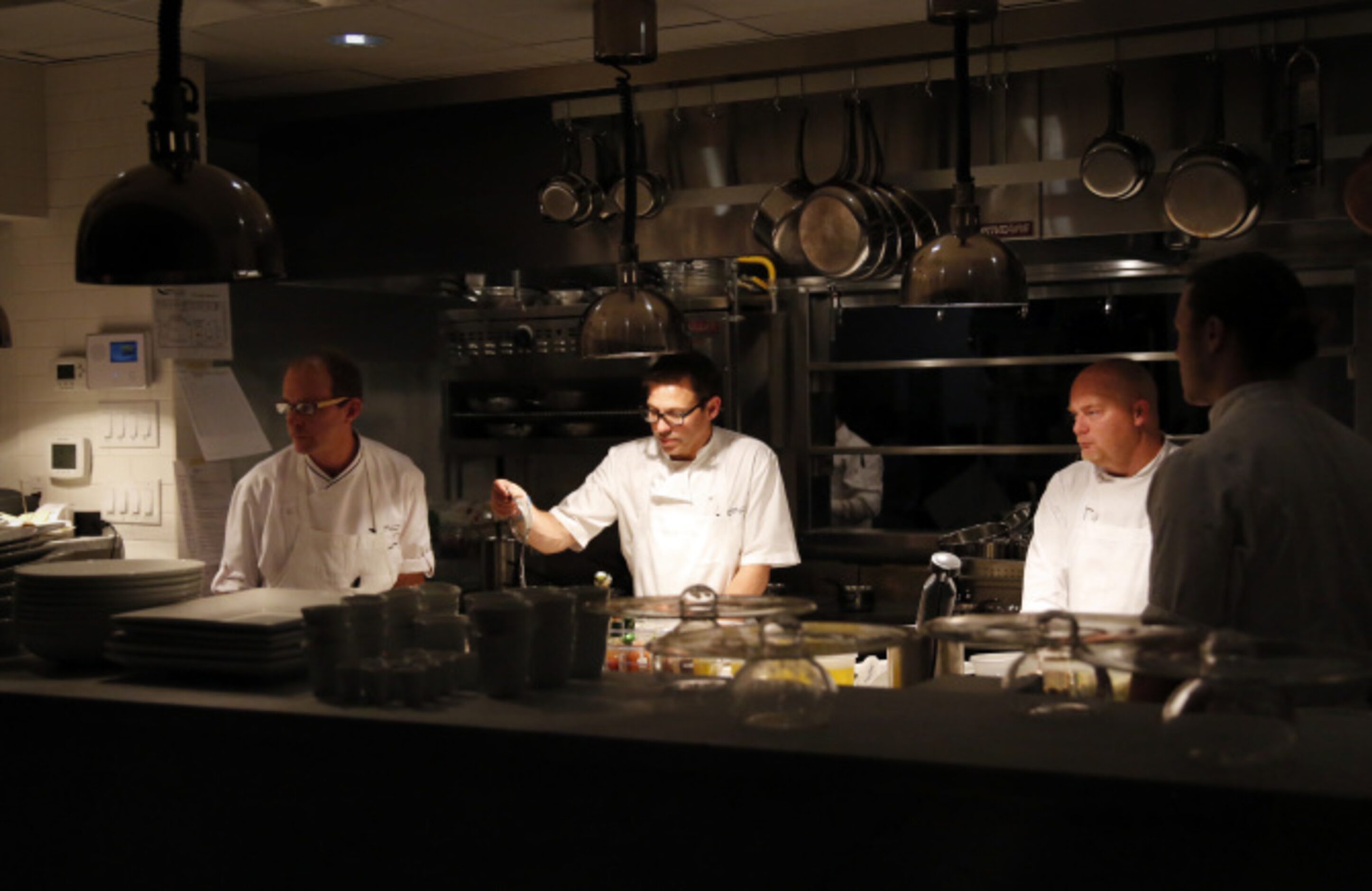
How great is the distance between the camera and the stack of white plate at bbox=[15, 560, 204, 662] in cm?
278

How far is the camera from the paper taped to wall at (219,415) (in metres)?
5.79

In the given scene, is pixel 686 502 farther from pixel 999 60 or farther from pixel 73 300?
pixel 73 300

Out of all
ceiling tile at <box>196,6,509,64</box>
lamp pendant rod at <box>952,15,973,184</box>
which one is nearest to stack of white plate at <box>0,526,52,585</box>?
ceiling tile at <box>196,6,509,64</box>

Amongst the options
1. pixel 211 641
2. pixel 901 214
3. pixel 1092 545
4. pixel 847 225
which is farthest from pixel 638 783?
pixel 901 214

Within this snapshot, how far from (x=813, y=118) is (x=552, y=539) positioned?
1.93 metres

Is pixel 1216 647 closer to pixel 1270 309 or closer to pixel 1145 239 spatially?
pixel 1270 309

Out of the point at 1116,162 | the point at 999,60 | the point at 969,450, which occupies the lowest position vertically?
the point at 969,450

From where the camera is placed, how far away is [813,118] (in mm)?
5918

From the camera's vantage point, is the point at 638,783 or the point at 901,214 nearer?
the point at 638,783

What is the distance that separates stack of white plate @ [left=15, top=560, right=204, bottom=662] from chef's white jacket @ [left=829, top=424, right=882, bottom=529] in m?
4.60

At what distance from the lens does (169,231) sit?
103 inches

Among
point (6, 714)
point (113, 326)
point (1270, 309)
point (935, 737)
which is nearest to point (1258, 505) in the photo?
point (1270, 309)

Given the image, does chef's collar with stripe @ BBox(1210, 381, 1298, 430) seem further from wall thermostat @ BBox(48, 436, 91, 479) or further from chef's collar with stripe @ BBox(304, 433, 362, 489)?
wall thermostat @ BBox(48, 436, 91, 479)

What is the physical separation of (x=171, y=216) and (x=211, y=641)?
2.41 feet
